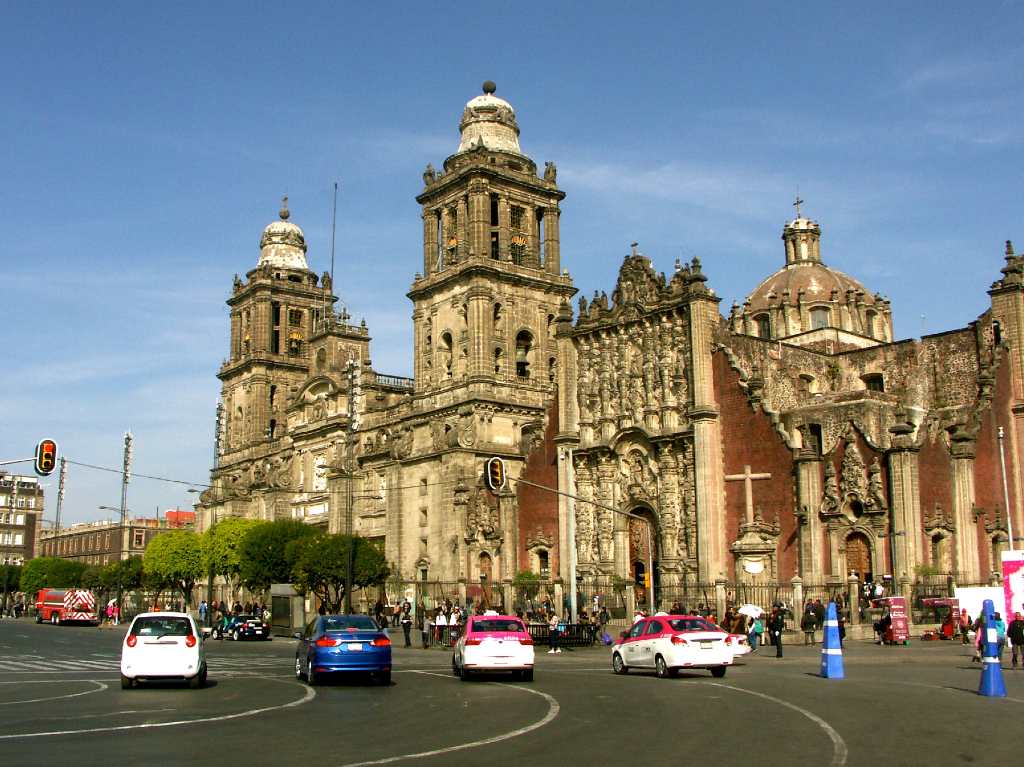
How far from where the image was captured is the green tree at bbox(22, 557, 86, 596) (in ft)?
379

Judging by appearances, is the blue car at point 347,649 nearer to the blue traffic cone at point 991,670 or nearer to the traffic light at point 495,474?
the blue traffic cone at point 991,670

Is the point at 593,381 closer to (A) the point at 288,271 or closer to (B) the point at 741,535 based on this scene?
(B) the point at 741,535

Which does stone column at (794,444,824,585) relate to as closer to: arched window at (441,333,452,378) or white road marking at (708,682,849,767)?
white road marking at (708,682,849,767)

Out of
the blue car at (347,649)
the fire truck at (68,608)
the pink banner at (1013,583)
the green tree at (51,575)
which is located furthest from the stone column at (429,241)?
the green tree at (51,575)

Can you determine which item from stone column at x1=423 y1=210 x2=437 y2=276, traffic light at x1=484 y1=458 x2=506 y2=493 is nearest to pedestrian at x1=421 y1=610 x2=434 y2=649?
traffic light at x1=484 y1=458 x2=506 y2=493

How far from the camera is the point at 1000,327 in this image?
51344 millimetres

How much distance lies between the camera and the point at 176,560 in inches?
3302

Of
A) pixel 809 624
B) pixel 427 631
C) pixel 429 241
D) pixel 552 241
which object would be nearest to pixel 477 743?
pixel 809 624

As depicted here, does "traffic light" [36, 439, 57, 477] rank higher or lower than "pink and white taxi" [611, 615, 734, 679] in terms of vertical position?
higher

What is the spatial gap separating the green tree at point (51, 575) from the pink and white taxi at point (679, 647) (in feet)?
325

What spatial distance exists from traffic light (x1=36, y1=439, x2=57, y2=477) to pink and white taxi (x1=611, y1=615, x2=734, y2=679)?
55.6 feet

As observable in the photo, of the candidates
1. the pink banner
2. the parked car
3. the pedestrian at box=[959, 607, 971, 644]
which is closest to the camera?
the pink banner

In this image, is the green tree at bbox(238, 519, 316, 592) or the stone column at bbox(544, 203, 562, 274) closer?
the green tree at bbox(238, 519, 316, 592)

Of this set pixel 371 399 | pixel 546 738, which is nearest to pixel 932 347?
pixel 371 399
